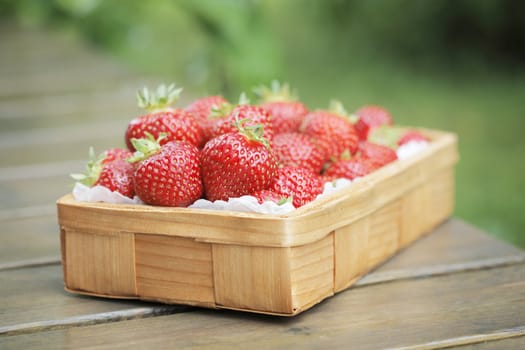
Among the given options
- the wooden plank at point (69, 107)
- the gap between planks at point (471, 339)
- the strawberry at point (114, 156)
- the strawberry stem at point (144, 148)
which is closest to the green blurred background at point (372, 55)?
the wooden plank at point (69, 107)

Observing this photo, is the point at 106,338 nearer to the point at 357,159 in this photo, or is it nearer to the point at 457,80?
the point at 357,159

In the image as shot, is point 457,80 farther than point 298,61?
No

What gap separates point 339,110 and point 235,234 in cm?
37

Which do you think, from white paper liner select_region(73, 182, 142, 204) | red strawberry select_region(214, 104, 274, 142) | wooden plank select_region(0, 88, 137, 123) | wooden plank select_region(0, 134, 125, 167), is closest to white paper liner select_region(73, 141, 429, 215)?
white paper liner select_region(73, 182, 142, 204)

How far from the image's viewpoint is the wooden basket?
0.94 meters

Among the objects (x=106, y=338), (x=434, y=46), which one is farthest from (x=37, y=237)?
A: (x=434, y=46)

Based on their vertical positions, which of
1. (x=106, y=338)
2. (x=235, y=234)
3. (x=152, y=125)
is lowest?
(x=106, y=338)

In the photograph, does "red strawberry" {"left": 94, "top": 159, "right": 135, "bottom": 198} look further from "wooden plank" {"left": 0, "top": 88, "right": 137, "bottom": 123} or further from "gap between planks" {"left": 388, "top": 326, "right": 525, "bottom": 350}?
"wooden plank" {"left": 0, "top": 88, "right": 137, "bottom": 123}

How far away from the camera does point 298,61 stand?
6.24 metres

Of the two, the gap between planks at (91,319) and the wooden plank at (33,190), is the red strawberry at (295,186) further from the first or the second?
the wooden plank at (33,190)

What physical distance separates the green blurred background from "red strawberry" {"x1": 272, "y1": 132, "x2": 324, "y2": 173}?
1194 mm

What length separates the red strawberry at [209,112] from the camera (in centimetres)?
113

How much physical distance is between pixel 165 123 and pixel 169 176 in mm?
117

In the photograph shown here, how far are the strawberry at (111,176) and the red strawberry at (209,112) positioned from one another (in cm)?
11
